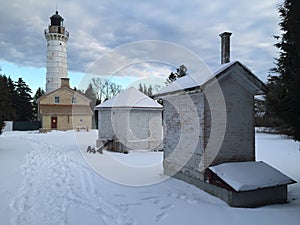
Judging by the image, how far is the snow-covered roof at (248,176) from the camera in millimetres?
6543

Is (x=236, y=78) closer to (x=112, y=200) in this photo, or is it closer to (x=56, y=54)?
(x=112, y=200)

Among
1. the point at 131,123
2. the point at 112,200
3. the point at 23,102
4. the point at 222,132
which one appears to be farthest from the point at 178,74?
the point at 112,200

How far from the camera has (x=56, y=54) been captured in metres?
41.9

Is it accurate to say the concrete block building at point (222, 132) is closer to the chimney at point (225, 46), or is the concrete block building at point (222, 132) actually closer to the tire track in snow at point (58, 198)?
the chimney at point (225, 46)

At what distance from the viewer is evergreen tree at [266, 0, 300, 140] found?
6.03 meters

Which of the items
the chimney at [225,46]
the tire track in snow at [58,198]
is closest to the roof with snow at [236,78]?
the chimney at [225,46]

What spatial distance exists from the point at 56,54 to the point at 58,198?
39091mm

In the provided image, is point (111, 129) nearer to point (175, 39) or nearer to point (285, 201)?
point (175, 39)

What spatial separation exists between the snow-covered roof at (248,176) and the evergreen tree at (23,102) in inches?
1765

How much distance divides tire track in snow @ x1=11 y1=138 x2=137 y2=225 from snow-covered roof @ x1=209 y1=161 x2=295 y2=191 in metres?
2.85

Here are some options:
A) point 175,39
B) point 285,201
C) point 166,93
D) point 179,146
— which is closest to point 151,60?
point 175,39

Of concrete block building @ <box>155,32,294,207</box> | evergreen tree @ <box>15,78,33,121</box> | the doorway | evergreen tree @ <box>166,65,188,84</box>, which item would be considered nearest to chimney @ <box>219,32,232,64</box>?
concrete block building @ <box>155,32,294,207</box>

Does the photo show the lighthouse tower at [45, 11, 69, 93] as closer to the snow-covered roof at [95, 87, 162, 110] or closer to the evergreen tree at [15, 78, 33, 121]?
the evergreen tree at [15, 78, 33, 121]

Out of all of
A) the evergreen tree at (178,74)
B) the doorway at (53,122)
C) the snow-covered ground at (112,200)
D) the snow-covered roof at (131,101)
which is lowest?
the snow-covered ground at (112,200)
